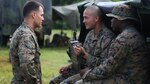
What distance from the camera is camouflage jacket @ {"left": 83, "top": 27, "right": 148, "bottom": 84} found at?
5285 millimetres

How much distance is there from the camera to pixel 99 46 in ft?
19.6

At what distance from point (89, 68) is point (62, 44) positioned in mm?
20271

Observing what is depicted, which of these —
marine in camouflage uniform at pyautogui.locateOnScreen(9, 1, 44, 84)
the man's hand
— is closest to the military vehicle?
marine in camouflage uniform at pyautogui.locateOnScreen(9, 1, 44, 84)

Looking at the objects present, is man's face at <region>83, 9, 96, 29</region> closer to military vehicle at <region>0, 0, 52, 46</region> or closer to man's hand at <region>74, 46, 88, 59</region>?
man's hand at <region>74, 46, 88, 59</region>

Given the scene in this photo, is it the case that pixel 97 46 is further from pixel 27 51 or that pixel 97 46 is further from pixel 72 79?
pixel 27 51

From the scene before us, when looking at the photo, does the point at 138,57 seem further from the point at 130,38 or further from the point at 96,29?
the point at 96,29

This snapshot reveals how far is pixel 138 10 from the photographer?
212 inches

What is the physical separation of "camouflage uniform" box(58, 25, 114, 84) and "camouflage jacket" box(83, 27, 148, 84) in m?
0.44

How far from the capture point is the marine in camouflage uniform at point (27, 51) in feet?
19.0

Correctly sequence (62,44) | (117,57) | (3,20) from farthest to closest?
(62,44) → (3,20) → (117,57)

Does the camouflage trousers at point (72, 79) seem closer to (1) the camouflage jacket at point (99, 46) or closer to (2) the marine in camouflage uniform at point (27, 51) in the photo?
(1) the camouflage jacket at point (99, 46)

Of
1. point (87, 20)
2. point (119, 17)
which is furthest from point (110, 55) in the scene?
point (87, 20)

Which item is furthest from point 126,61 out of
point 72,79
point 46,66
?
point 46,66

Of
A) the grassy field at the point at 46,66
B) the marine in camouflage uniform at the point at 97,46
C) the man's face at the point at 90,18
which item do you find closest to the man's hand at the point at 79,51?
the marine in camouflage uniform at the point at 97,46
